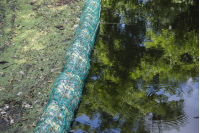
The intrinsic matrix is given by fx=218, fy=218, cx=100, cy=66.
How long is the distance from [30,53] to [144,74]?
319 centimetres

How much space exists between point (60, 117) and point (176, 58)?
12.1 ft

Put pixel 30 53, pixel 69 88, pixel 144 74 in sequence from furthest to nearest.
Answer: pixel 30 53, pixel 144 74, pixel 69 88

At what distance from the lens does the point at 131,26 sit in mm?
7203

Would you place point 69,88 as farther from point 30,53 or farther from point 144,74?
point 30,53

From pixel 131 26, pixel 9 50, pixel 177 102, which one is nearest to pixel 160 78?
pixel 177 102

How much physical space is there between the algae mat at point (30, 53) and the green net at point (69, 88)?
2.16ft

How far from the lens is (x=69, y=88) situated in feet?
14.0

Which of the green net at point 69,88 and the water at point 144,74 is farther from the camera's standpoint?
the water at point 144,74

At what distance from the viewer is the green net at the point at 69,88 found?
367 cm

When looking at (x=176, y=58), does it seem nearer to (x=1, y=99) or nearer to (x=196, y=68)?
(x=196, y=68)

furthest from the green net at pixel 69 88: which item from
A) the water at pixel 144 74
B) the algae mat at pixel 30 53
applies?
the algae mat at pixel 30 53

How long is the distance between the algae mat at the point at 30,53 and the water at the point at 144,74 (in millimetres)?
943

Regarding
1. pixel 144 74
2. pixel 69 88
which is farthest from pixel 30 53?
pixel 144 74

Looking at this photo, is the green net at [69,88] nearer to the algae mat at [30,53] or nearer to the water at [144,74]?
the water at [144,74]
